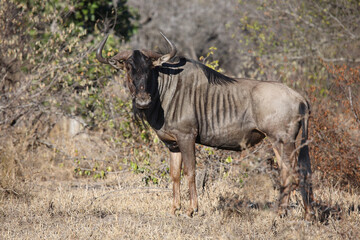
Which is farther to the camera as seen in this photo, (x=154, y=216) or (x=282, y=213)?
(x=154, y=216)

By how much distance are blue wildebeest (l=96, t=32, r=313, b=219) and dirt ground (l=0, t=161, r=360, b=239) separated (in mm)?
360

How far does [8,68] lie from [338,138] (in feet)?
20.9

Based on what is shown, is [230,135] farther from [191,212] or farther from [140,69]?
[140,69]

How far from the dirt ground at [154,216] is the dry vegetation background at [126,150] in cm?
2

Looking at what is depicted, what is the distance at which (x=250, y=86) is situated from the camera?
5.56 metres

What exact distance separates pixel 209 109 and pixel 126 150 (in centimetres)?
298

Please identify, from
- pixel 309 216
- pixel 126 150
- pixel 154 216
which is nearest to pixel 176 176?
pixel 154 216

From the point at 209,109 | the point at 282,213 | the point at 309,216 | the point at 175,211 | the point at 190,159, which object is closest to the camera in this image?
the point at 309,216

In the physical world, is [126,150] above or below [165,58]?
below

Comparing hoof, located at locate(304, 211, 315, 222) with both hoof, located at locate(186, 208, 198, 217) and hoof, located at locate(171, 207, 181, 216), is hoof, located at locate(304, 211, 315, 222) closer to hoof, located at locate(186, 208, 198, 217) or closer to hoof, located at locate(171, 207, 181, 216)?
hoof, located at locate(186, 208, 198, 217)

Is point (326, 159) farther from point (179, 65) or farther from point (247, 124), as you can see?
point (179, 65)

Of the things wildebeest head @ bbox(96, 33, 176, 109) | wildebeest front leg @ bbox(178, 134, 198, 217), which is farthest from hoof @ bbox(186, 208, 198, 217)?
wildebeest head @ bbox(96, 33, 176, 109)

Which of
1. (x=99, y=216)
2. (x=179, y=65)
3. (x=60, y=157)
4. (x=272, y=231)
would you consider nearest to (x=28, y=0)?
(x=60, y=157)

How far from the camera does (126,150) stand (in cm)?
810
